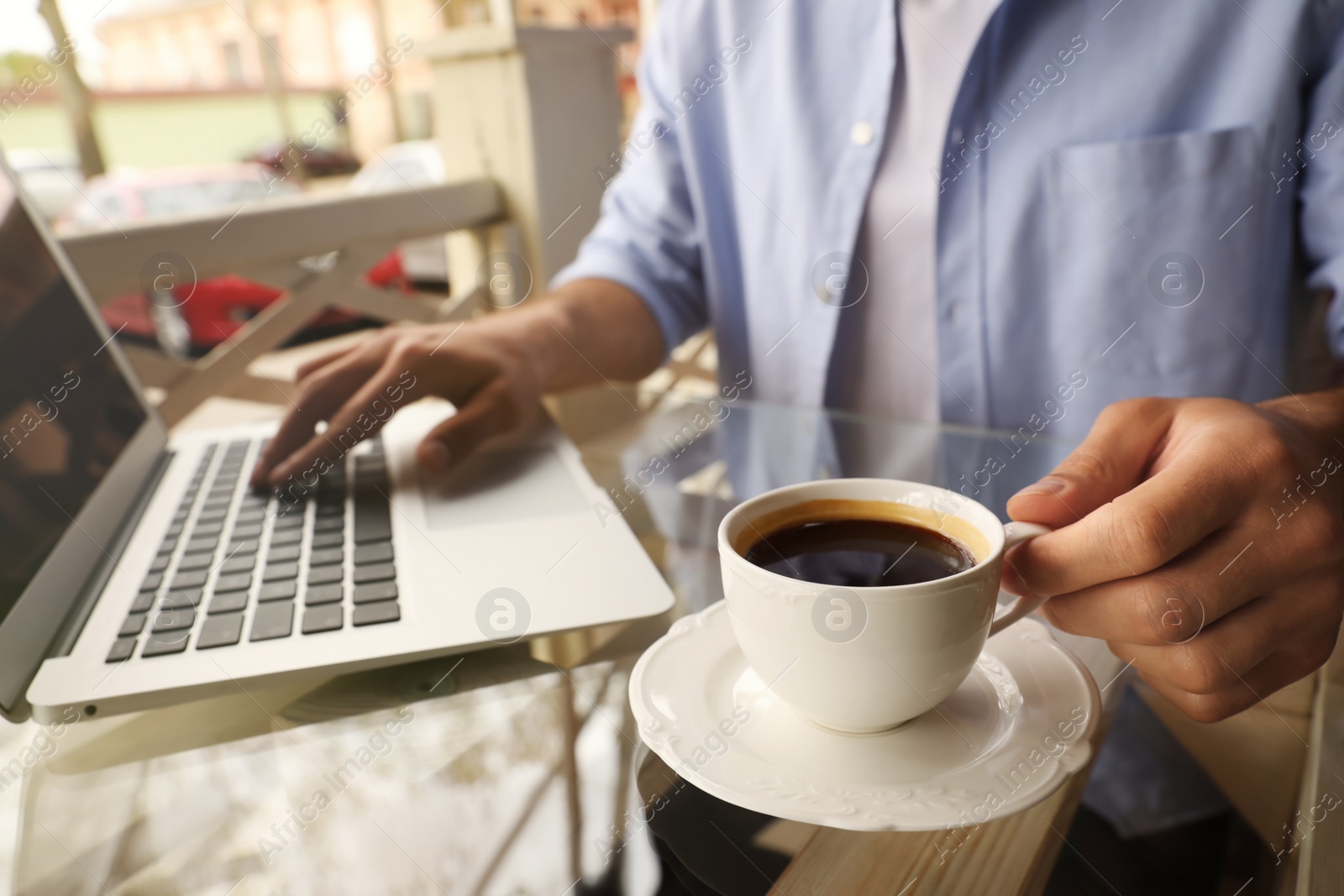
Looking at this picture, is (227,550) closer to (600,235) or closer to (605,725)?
(605,725)

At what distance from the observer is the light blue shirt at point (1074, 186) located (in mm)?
813

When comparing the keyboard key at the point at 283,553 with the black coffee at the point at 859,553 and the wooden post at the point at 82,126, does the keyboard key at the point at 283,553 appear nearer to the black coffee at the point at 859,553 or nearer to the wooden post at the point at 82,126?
the black coffee at the point at 859,553

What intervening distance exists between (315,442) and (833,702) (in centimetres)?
53

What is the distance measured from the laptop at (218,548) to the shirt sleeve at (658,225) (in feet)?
1.27

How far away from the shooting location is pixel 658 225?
3.80 ft

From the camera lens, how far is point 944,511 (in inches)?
17.6

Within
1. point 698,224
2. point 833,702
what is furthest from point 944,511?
point 698,224

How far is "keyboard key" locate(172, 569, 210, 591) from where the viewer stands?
552mm

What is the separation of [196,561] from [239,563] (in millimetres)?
40

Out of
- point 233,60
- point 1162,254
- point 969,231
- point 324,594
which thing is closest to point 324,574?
point 324,594

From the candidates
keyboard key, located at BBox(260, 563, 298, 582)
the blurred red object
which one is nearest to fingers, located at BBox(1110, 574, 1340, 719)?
keyboard key, located at BBox(260, 563, 298, 582)

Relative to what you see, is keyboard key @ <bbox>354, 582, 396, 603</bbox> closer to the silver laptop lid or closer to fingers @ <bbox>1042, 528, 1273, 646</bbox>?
the silver laptop lid

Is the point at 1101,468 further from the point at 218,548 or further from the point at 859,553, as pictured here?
the point at 218,548

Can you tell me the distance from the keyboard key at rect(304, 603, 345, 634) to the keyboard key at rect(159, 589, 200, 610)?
8 cm
